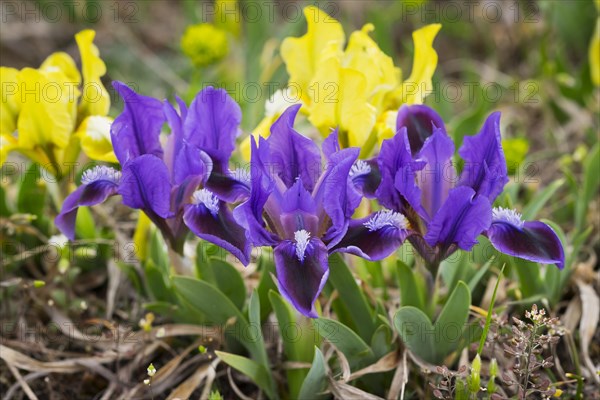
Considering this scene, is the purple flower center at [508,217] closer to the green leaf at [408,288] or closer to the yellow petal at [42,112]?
the green leaf at [408,288]

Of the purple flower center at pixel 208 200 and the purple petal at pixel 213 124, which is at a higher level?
the purple petal at pixel 213 124

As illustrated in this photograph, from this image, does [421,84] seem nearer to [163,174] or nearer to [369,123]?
[369,123]

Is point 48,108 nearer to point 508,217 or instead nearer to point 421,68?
point 421,68

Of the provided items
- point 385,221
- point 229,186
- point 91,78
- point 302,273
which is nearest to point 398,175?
point 385,221

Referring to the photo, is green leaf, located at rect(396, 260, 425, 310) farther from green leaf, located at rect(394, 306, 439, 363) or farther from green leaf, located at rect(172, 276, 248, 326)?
green leaf, located at rect(172, 276, 248, 326)

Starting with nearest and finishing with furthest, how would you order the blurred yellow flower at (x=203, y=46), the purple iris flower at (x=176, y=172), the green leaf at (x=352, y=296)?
1. the purple iris flower at (x=176, y=172)
2. the green leaf at (x=352, y=296)
3. the blurred yellow flower at (x=203, y=46)

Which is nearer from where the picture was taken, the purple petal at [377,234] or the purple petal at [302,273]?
the purple petal at [302,273]

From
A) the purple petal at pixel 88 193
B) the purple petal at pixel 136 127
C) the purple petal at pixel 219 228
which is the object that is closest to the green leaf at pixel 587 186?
the purple petal at pixel 219 228
